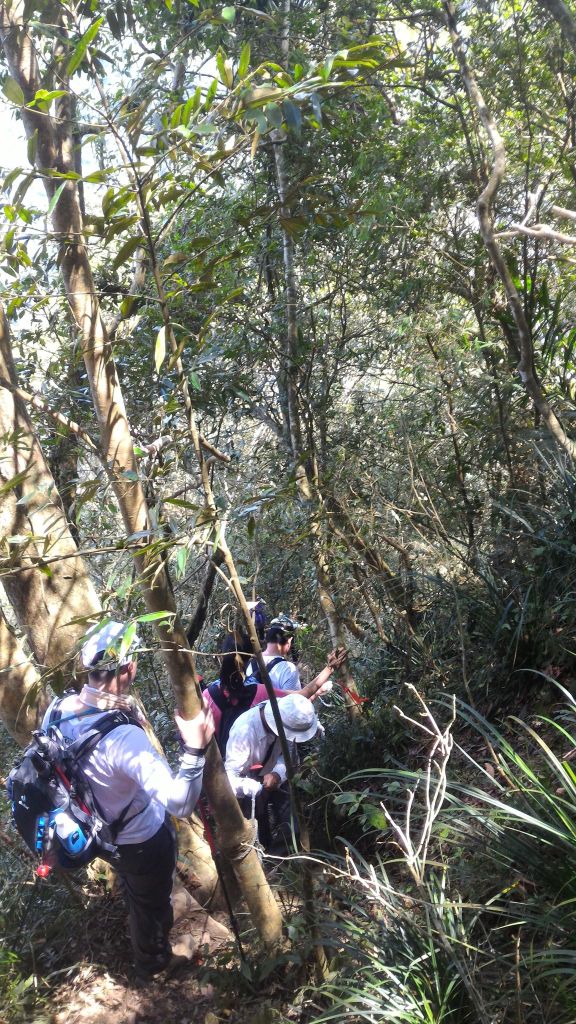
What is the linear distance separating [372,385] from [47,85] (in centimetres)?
462

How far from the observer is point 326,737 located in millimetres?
5766

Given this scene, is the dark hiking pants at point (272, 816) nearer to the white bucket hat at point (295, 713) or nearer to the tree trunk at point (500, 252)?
the white bucket hat at point (295, 713)

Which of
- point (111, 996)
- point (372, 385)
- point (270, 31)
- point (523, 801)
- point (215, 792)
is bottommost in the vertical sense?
point (111, 996)

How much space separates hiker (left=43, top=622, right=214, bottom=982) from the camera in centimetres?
313

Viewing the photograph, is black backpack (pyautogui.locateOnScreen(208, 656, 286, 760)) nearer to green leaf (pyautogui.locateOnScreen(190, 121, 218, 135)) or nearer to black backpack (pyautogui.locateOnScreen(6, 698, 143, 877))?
black backpack (pyautogui.locateOnScreen(6, 698, 143, 877))

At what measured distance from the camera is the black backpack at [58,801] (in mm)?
3289

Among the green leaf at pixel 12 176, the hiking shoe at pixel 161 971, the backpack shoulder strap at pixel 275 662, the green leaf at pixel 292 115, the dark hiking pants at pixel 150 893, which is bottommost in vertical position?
the hiking shoe at pixel 161 971

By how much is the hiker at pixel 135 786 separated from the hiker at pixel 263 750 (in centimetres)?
80

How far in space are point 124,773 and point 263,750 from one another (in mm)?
1405

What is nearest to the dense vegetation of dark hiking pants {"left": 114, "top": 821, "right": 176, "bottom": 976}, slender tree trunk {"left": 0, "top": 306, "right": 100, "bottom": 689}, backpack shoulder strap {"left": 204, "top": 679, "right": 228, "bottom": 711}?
slender tree trunk {"left": 0, "top": 306, "right": 100, "bottom": 689}

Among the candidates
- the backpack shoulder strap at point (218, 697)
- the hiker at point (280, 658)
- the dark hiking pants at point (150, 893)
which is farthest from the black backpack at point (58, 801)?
the hiker at point (280, 658)

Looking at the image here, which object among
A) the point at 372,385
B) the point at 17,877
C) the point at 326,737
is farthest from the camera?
the point at 372,385

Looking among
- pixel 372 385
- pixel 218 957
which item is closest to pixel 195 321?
pixel 372 385

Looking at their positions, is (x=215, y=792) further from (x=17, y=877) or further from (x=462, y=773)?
(x=17, y=877)
